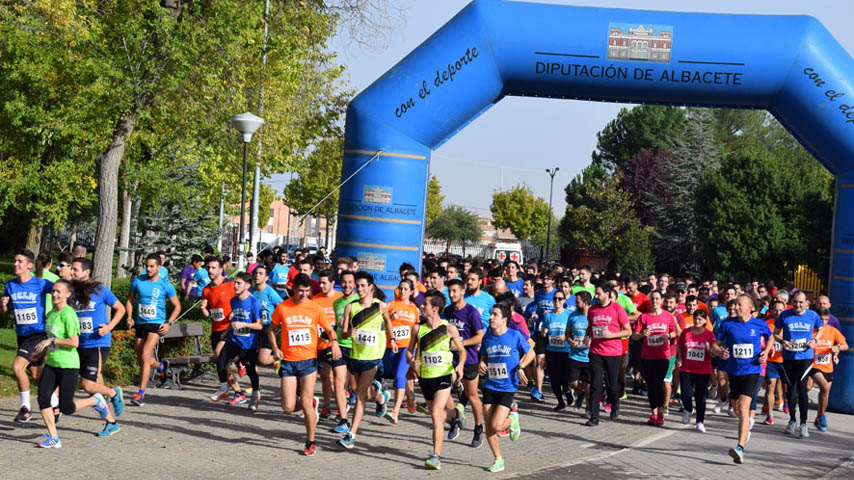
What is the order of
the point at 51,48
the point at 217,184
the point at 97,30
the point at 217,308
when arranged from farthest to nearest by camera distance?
the point at 217,184 < the point at 51,48 < the point at 97,30 < the point at 217,308

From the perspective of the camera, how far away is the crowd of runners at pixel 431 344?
9195 mm

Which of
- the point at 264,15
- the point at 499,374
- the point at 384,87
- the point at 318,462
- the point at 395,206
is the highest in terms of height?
the point at 264,15

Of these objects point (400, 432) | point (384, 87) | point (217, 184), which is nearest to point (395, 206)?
point (384, 87)

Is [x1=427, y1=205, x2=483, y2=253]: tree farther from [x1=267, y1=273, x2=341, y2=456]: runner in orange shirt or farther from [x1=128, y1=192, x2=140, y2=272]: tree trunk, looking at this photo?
[x1=267, y1=273, x2=341, y2=456]: runner in orange shirt

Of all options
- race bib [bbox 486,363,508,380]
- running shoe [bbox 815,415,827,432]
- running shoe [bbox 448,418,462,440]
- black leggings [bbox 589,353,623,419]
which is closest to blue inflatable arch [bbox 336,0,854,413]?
running shoe [bbox 815,415,827,432]

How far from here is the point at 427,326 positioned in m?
9.30

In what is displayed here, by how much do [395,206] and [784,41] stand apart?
243 inches

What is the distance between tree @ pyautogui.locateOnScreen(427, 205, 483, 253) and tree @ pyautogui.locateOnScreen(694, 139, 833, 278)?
55402 mm

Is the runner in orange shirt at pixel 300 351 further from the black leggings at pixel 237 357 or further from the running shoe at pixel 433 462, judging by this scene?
the black leggings at pixel 237 357

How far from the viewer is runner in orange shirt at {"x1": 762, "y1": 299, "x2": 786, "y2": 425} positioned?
12656mm

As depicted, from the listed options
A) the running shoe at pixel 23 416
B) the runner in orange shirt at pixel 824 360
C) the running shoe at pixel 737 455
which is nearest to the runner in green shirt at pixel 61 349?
the running shoe at pixel 23 416

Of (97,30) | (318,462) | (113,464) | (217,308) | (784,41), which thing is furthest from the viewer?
(97,30)

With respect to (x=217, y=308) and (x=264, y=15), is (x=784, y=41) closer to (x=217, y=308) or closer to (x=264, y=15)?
(x=217, y=308)

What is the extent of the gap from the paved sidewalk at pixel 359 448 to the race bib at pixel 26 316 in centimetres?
109
